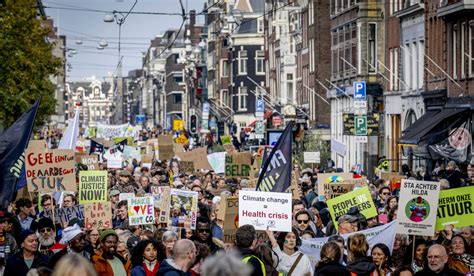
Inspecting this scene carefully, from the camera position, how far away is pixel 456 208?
53.3ft

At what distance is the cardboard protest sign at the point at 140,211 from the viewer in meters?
19.2

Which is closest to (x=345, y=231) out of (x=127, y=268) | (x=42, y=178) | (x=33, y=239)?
(x=127, y=268)

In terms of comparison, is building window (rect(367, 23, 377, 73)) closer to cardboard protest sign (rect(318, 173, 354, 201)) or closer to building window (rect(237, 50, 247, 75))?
cardboard protest sign (rect(318, 173, 354, 201))

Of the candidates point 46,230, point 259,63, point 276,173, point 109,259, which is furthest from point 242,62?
point 109,259

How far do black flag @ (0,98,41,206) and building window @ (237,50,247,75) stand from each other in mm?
89374

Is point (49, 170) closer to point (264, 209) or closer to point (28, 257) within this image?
point (264, 209)

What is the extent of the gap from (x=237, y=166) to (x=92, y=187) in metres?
9.84

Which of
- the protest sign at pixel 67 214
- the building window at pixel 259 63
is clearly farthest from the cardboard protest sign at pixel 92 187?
the building window at pixel 259 63

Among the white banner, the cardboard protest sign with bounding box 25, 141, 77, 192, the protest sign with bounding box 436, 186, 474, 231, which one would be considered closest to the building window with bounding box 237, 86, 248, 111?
the cardboard protest sign with bounding box 25, 141, 77, 192

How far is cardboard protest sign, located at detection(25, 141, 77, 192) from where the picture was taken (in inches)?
835

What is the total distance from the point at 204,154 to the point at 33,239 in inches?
909

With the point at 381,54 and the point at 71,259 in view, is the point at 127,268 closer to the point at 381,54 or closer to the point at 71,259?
the point at 71,259

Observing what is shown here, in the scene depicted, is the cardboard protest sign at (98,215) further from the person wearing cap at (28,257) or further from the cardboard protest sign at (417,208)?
the person wearing cap at (28,257)

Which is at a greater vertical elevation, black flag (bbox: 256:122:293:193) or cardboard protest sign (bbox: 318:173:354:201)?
black flag (bbox: 256:122:293:193)
